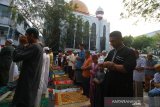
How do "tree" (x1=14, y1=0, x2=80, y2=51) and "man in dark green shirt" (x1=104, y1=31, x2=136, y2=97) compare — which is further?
"tree" (x1=14, y1=0, x2=80, y2=51)

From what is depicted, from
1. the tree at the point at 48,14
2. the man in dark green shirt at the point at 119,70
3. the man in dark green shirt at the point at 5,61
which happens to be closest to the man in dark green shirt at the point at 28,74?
the man in dark green shirt at the point at 119,70

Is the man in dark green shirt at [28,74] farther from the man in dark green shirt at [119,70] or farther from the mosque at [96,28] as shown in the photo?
the mosque at [96,28]

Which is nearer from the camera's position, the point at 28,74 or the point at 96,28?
the point at 28,74

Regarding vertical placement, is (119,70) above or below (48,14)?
below

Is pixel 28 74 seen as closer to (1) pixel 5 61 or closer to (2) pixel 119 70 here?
(2) pixel 119 70

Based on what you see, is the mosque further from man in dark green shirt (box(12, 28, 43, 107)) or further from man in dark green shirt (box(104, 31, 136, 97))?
man in dark green shirt (box(104, 31, 136, 97))

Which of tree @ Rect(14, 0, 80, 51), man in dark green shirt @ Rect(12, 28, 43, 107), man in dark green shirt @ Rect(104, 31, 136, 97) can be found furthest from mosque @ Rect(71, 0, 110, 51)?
man in dark green shirt @ Rect(104, 31, 136, 97)

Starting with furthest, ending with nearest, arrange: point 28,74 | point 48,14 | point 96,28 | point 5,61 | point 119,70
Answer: point 96,28
point 48,14
point 5,61
point 28,74
point 119,70

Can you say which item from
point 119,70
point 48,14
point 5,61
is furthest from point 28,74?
point 48,14

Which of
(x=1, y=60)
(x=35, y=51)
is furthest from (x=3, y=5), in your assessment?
(x=35, y=51)

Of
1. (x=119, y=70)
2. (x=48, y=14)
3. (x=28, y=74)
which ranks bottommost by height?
(x=28, y=74)

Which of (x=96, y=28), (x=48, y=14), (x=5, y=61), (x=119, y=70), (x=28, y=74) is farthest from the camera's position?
(x=96, y=28)

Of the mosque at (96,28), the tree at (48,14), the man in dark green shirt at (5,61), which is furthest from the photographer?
the mosque at (96,28)

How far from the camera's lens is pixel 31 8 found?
86.6 feet
